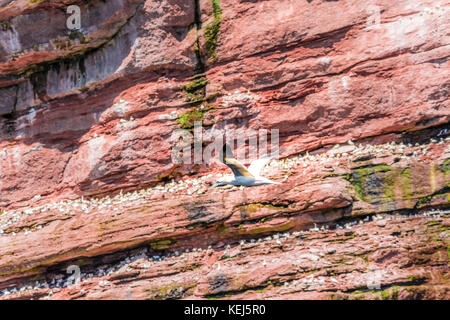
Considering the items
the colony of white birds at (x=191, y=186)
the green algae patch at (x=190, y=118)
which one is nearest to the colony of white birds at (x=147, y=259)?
the colony of white birds at (x=191, y=186)

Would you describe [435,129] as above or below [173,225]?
above

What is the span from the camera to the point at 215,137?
411 inches

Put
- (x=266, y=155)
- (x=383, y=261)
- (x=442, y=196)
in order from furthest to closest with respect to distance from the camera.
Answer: (x=266, y=155), (x=442, y=196), (x=383, y=261)

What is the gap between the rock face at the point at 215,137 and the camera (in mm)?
7520

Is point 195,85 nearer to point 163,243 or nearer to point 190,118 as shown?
point 190,118

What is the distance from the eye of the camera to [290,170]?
358 inches

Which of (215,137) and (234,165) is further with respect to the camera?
(215,137)

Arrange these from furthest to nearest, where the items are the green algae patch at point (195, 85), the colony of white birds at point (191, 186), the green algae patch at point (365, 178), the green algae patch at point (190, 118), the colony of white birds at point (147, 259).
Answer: the green algae patch at point (195, 85), the green algae patch at point (190, 118), the colony of white birds at point (191, 186), the green algae patch at point (365, 178), the colony of white birds at point (147, 259)

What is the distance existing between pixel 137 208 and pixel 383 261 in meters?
5.03

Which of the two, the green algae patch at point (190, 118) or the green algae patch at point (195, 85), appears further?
the green algae patch at point (195, 85)

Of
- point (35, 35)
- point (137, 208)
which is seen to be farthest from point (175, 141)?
point (35, 35)

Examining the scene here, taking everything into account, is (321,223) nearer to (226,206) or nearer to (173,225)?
(226,206)

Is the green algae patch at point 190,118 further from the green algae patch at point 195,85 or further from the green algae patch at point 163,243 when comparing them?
the green algae patch at point 163,243

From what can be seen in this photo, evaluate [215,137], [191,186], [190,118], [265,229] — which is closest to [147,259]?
[191,186]
